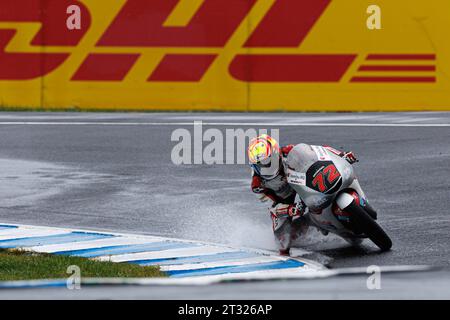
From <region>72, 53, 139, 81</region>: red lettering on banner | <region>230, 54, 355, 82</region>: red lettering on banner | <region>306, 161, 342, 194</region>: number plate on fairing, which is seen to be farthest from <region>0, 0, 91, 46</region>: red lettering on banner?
<region>306, 161, 342, 194</region>: number plate on fairing

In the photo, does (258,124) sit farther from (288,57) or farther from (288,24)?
(288,24)

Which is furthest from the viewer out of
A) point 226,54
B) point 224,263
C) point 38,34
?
point 38,34

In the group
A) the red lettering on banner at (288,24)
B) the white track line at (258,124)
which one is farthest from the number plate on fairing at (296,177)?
the red lettering on banner at (288,24)

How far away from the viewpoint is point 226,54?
61.0 ft

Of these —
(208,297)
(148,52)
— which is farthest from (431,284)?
(148,52)

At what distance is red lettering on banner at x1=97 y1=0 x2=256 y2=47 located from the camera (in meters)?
18.7

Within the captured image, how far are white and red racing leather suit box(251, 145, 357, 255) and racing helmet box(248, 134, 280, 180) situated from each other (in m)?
0.07

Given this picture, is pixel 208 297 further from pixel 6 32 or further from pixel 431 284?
pixel 6 32

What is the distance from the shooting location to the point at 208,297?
122 inches

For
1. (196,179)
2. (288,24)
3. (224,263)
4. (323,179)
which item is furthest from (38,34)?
(224,263)

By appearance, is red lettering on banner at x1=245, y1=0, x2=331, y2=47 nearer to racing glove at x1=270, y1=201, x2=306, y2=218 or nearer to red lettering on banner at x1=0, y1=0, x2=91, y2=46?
red lettering on banner at x1=0, y1=0, x2=91, y2=46

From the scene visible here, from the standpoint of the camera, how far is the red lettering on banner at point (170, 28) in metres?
18.7

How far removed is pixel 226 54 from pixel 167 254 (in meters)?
9.97

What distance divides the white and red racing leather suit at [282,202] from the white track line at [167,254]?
Answer: 17.3 inches
